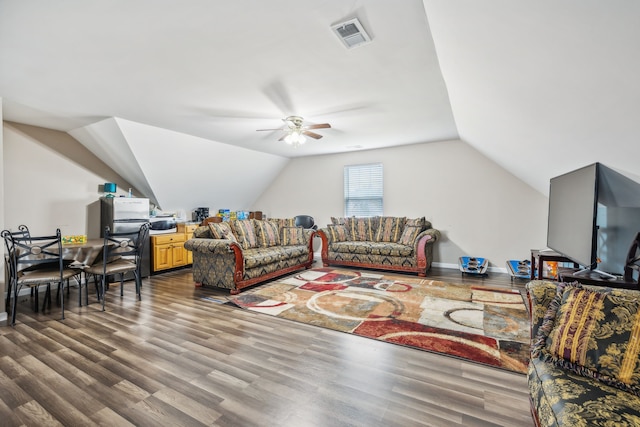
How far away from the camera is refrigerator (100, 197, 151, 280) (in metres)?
4.79

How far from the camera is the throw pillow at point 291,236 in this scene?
5.55 m

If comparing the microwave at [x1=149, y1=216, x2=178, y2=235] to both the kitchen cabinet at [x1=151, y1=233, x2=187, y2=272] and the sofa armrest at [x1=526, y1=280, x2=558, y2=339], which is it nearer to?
the kitchen cabinet at [x1=151, y1=233, x2=187, y2=272]

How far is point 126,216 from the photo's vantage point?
16.0ft

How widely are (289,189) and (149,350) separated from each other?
5.33m

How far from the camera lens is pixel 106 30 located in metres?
2.06

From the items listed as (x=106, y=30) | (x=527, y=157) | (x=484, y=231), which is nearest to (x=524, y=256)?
(x=484, y=231)

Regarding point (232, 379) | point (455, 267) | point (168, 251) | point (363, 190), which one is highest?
point (363, 190)

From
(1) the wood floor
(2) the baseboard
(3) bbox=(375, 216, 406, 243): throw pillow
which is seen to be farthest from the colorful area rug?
(2) the baseboard

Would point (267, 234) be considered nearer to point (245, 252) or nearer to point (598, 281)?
point (245, 252)

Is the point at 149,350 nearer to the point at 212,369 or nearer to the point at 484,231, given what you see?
the point at 212,369

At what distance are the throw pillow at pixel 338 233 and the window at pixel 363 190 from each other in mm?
769

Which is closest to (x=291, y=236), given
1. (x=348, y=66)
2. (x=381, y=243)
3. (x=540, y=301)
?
(x=381, y=243)

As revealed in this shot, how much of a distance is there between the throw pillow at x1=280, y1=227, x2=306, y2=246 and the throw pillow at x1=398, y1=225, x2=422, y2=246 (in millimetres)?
1923

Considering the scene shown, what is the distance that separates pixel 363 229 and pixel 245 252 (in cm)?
256
